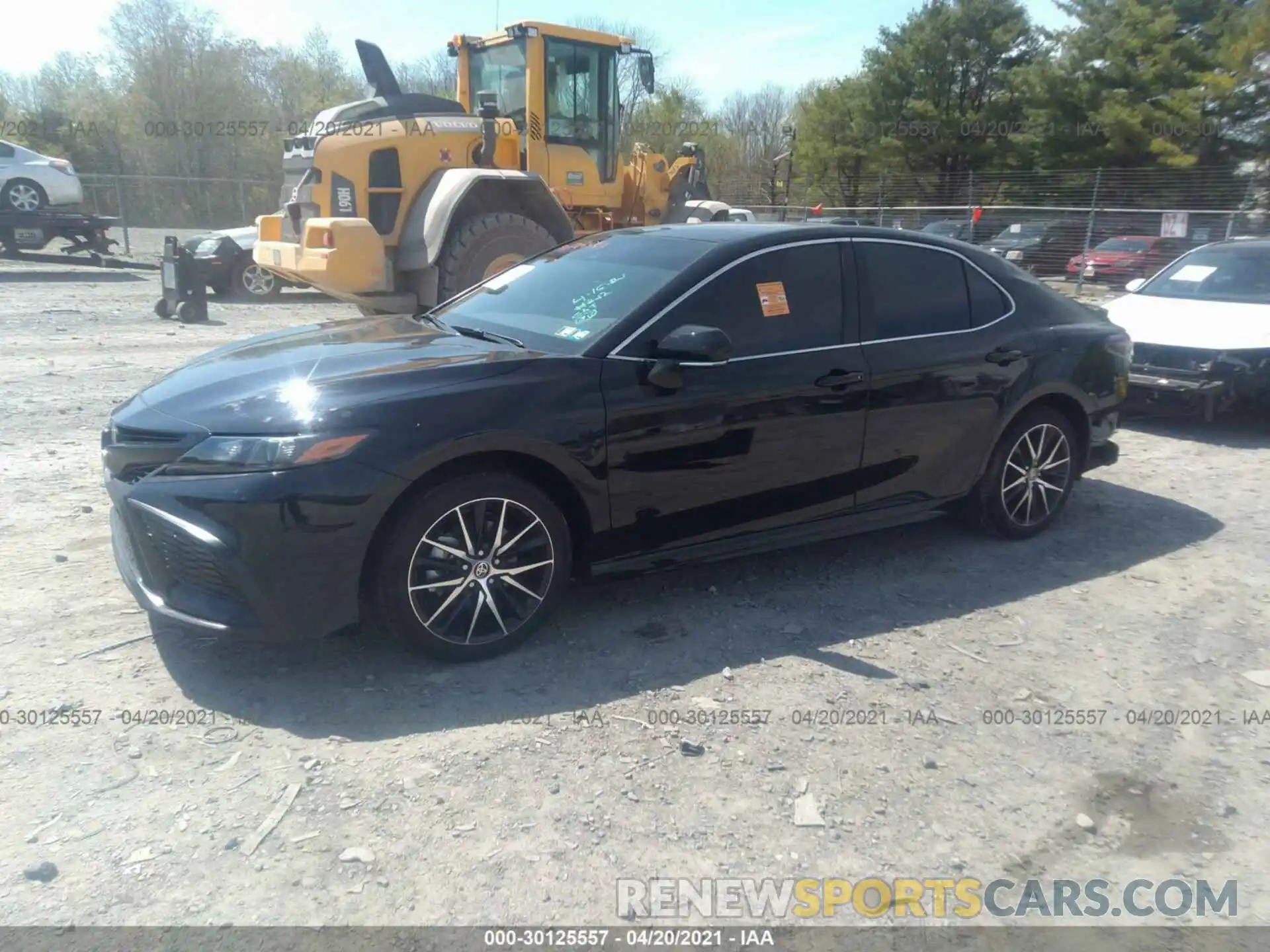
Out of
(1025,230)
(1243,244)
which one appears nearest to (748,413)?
(1243,244)

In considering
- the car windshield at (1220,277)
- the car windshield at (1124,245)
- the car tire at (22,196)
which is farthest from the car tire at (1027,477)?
the car tire at (22,196)

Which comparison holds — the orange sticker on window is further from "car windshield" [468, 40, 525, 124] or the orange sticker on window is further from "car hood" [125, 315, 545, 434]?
"car windshield" [468, 40, 525, 124]

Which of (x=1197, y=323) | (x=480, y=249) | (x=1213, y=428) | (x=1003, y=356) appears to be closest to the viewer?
(x=1003, y=356)

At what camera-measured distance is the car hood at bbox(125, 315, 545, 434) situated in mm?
3607

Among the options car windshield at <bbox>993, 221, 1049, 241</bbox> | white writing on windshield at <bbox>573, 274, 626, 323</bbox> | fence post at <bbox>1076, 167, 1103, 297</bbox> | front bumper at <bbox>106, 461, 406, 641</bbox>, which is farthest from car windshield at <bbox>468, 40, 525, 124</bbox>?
car windshield at <bbox>993, 221, 1049, 241</bbox>

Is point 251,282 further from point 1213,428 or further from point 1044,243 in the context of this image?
point 1044,243

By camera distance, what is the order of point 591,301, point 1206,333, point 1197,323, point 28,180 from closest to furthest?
1. point 591,301
2. point 1206,333
3. point 1197,323
4. point 28,180

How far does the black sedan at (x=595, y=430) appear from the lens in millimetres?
3531

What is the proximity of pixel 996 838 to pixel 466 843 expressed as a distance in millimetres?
1592

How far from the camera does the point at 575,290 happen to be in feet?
15.3

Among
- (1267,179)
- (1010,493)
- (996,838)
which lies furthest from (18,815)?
(1267,179)

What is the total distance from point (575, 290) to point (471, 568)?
4.95ft

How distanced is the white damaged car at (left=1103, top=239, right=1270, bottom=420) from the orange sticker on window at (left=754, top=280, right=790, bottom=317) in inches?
187

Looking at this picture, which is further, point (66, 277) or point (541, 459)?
point (66, 277)
